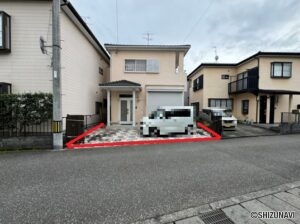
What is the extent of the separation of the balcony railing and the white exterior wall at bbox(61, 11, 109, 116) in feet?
44.5

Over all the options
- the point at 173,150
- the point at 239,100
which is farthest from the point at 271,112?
the point at 173,150

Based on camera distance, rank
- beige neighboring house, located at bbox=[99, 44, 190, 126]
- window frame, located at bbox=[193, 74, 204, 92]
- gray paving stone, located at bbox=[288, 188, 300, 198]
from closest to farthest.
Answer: gray paving stone, located at bbox=[288, 188, 300, 198]
beige neighboring house, located at bbox=[99, 44, 190, 126]
window frame, located at bbox=[193, 74, 204, 92]

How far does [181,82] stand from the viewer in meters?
13.9

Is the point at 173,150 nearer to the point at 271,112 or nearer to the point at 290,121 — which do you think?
the point at 290,121

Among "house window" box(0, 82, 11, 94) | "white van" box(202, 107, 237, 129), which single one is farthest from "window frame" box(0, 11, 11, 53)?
"white van" box(202, 107, 237, 129)

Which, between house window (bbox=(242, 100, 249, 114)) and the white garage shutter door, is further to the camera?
house window (bbox=(242, 100, 249, 114))

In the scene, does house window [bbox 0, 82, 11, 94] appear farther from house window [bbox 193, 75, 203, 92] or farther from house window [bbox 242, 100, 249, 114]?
house window [bbox 242, 100, 249, 114]

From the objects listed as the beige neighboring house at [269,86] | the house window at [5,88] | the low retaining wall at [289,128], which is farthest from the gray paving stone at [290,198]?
the beige neighboring house at [269,86]

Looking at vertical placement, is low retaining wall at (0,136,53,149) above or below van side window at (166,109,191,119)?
below

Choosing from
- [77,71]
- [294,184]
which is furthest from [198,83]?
[294,184]

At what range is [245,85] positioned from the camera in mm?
15539

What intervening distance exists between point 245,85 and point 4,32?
58.3ft

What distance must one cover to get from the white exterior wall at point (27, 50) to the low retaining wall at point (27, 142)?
270cm

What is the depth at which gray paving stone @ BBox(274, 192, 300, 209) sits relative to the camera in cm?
320
